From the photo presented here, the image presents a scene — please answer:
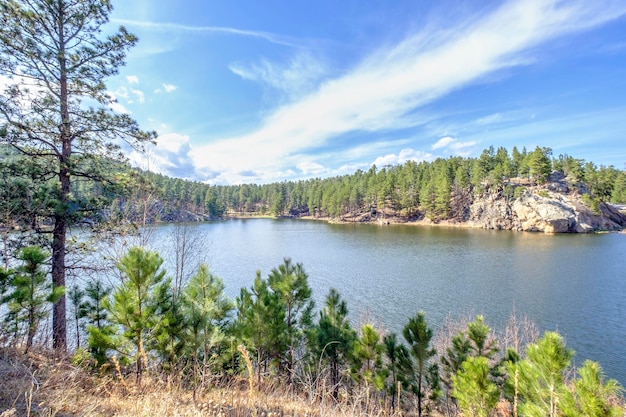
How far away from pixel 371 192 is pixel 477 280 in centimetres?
5015

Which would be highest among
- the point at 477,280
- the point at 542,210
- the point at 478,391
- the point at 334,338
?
the point at 542,210

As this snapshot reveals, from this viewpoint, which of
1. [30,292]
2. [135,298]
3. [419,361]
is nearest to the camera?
[30,292]

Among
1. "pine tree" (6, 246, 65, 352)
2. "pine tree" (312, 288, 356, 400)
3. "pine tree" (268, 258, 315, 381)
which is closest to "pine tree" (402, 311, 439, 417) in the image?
"pine tree" (312, 288, 356, 400)

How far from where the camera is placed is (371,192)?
68.4 m

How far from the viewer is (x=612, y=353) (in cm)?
1033

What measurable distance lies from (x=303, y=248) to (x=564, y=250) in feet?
86.2

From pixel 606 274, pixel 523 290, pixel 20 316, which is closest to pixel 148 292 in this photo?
pixel 20 316

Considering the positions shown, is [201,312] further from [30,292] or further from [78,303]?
[78,303]

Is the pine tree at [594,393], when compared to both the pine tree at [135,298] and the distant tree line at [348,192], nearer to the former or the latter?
the pine tree at [135,298]

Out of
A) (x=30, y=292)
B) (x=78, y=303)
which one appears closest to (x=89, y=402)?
(x=30, y=292)

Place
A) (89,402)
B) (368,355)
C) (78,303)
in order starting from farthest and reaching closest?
(368,355)
(78,303)
(89,402)

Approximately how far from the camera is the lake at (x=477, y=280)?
1279 centimetres

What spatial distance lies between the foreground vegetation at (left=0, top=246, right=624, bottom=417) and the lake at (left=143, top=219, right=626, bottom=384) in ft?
21.3

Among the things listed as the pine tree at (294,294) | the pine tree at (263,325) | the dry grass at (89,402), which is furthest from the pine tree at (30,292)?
the pine tree at (294,294)
